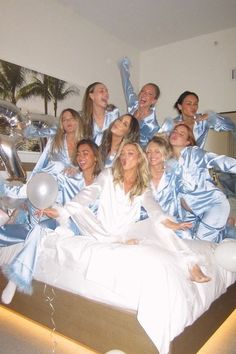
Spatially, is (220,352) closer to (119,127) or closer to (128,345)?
(128,345)

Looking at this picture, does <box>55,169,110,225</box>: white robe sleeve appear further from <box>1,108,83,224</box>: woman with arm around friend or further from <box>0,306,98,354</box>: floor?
<box>0,306,98,354</box>: floor

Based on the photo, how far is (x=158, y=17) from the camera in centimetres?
459

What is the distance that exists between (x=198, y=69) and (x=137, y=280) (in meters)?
4.24

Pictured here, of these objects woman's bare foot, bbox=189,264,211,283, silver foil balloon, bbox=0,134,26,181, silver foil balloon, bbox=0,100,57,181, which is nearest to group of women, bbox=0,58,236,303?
woman's bare foot, bbox=189,264,211,283

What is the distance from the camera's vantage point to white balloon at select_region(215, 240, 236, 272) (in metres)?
1.83

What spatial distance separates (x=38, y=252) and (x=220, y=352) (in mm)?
1154

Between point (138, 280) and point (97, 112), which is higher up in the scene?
point (97, 112)

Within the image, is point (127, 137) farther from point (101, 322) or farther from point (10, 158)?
point (10, 158)

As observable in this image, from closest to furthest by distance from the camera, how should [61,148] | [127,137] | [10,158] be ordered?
1. [10,158]
2. [127,137]
3. [61,148]

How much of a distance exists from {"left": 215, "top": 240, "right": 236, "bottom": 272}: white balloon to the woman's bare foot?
255 mm

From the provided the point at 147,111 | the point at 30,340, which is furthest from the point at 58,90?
the point at 30,340

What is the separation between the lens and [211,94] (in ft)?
15.9

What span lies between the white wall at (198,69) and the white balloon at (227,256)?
10.6 ft

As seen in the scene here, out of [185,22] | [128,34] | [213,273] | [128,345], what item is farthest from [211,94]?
[128,345]
